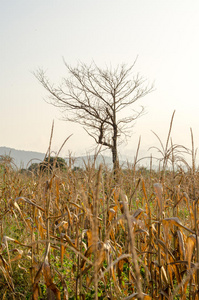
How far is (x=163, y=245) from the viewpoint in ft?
6.33

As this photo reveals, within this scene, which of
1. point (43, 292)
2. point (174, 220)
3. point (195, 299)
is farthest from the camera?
point (43, 292)

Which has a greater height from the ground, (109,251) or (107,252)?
(107,252)

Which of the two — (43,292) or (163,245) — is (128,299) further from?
(43,292)

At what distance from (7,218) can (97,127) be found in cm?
1338

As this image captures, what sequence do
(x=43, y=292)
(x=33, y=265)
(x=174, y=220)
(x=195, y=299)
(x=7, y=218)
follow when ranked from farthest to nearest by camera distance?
(x=7, y=218) → (x=43, y=292) → (x=33, y=265) → (x=195, y=299) → (x=174, y=220)

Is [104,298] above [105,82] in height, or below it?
below

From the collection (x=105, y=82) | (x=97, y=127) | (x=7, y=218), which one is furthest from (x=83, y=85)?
(x=7, y=218)

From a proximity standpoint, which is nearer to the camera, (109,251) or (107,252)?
(107,252)

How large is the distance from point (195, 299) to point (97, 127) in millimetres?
16078

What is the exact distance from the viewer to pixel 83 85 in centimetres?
1784


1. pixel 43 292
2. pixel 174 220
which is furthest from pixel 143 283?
pixel 174 220

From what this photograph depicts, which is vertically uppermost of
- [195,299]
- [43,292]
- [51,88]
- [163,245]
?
[51,88]

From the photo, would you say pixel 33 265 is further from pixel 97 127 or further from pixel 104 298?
pixel 97 127

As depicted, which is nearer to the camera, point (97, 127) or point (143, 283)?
point (143, 283)
